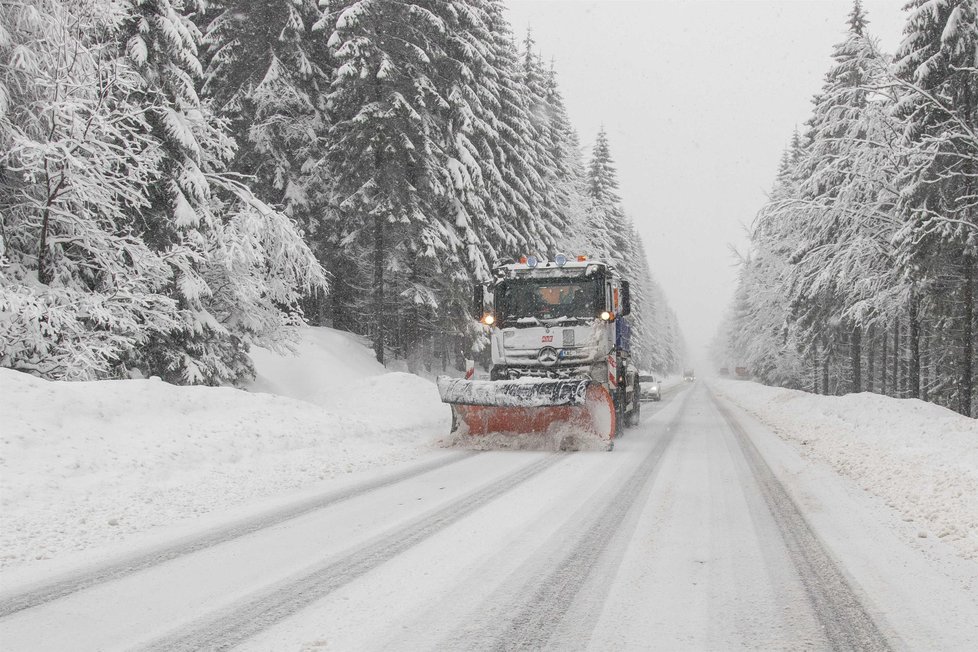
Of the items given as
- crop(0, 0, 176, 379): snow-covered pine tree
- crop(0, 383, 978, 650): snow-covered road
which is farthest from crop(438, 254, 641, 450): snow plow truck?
crop(0, 0, 176, 379): snow-covered pine tree

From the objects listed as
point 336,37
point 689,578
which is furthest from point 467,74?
point 689,578

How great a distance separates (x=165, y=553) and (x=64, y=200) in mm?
8377

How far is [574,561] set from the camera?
14.7 feet

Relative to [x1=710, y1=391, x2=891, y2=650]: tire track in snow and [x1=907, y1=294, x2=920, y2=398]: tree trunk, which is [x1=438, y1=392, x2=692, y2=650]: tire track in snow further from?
[x1=907, y1=294, x2=920, y2=398]: tree trunk

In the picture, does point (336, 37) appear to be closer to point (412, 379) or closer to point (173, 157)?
point (173, 157)

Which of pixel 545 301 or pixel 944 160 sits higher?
pixel 944 160

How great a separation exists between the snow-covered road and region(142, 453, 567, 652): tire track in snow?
14mm

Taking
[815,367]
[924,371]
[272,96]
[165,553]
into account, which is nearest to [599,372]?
[165,553]

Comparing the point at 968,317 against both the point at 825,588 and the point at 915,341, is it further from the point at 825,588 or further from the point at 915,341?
the point at 825,588

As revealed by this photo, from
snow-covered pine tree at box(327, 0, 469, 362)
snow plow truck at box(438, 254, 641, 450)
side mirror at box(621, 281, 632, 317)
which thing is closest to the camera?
snow plow truck at box(438, 254, 641, 450)

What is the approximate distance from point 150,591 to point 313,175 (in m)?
18.4

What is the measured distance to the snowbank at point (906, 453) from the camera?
19.2ft

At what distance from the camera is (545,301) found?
12.0 meters

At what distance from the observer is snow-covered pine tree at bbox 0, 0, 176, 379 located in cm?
Result: 1002
